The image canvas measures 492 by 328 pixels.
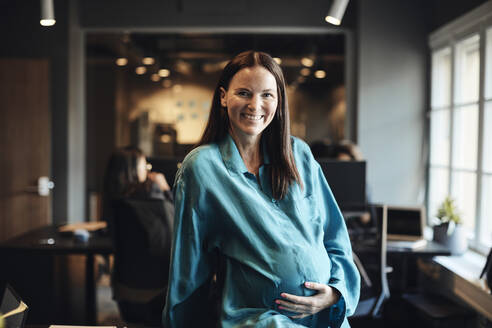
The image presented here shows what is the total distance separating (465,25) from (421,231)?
162 cm

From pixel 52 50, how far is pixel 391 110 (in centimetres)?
328

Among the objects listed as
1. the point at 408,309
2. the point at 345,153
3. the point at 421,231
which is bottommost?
the point at 408,309

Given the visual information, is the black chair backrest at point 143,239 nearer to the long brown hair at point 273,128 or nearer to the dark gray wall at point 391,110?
the long brown hair at point 273,128

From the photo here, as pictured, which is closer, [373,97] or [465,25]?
[465,25]

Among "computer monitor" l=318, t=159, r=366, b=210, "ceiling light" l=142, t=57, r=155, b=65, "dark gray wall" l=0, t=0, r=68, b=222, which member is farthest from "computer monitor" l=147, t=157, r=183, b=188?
"ceiling light" l=142, t=57, r=155, b=65

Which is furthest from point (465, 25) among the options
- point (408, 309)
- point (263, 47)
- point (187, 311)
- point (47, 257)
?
point (47, 257)

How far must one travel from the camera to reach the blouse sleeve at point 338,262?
1.36 metres

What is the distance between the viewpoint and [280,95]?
1.45 m

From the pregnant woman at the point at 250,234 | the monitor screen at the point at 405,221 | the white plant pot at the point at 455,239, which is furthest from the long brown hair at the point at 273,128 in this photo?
the white plant pot at the point at 455,239

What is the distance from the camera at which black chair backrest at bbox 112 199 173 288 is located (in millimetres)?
2422

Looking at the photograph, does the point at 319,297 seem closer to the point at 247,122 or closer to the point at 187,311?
the point at 187,311

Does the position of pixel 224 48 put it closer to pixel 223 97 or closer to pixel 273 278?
pixel 223 97

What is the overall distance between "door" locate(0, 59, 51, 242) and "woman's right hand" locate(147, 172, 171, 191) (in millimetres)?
2146

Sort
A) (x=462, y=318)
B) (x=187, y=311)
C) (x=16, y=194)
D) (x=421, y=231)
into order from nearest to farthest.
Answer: (x=187, y=311), (x=462, y=318), (x=421, y=231), (x=16, y=194)
